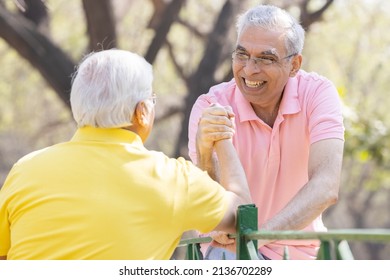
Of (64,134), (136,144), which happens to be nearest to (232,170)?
(136,144)

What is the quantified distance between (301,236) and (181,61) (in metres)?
13.2

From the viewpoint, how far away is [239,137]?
4.33m

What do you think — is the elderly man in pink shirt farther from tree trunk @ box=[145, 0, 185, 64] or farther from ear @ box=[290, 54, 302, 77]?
tree trunk @ box=[145, 0, 185, 64]

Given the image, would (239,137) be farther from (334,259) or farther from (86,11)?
(86,11)

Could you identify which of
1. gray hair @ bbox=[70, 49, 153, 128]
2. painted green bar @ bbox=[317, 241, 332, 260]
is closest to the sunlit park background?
gray hair @ bbox=[70, 49, 153, 128]

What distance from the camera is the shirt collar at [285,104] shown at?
425 centimetres

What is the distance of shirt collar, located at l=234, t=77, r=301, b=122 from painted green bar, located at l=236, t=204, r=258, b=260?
1.11m

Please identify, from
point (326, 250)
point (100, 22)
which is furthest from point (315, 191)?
point (100, 22)

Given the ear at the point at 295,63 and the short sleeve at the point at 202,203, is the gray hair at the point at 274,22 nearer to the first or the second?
the ear at the point at 295,63

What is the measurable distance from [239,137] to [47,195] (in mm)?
1533

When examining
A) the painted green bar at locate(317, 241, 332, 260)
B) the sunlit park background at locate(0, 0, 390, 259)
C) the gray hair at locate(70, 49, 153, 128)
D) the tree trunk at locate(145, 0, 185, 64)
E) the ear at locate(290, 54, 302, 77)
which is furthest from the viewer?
the tree trunk at locate(145, 0, 185, 64)

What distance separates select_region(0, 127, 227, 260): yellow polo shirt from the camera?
2.91 m

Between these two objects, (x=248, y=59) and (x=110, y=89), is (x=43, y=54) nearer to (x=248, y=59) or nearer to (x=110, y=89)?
(x=248, y=59)
